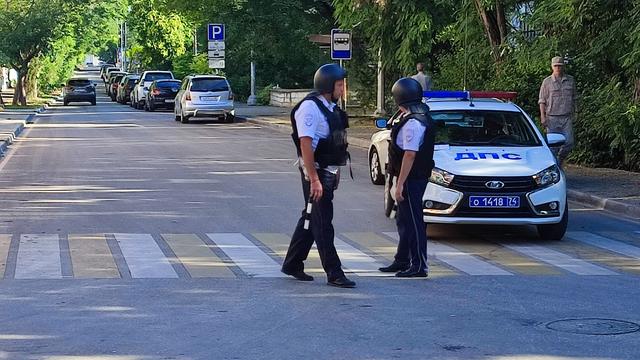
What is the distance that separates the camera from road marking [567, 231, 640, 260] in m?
11.1

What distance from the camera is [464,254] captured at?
35.7 feet

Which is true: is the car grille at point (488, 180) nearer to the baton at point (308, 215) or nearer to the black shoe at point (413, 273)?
the black shoe at point (413, 273)

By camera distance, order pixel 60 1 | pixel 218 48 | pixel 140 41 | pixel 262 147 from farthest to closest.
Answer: pixel 140 41 < pixel 60 1 < pixel 218 48 < pixel 262 147

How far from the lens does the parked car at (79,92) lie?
2227 inches

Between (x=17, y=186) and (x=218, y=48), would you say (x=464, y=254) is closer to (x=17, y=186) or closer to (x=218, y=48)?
(x=17, y=186)

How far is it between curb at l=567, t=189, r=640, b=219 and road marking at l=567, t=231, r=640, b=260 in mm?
1764

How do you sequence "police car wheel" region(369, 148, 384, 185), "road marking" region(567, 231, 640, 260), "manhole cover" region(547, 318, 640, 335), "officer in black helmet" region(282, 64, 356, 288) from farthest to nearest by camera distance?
"police car wheel" region(369, 148, 384, 185) → "road marking" region(567, 231, 640, 260) → "officer in black helmet" region(282, 64, 356, 288) → "manhole cover" region(547, 318, 640, 335)

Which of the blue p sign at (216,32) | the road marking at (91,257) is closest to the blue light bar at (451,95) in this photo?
the road marking at (91,257)

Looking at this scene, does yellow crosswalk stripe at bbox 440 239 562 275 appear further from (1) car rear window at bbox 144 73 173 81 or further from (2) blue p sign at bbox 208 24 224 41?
(1) car rear window at bbox 144 73 173 81

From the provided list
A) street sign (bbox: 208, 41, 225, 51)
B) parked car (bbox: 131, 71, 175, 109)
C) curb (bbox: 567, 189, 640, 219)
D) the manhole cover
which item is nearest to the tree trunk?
parked car (bbox: 131, 71, 175, 109)

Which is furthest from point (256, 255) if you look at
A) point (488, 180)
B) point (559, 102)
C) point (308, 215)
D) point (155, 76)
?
point (155, 76)

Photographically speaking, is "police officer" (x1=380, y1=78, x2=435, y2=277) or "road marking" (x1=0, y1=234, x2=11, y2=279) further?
"road marking" (x1=0, y1=234, x2=11, y2=279)

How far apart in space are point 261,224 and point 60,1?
42.3 metres

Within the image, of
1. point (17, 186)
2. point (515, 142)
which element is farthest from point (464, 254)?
point (17, 186)
